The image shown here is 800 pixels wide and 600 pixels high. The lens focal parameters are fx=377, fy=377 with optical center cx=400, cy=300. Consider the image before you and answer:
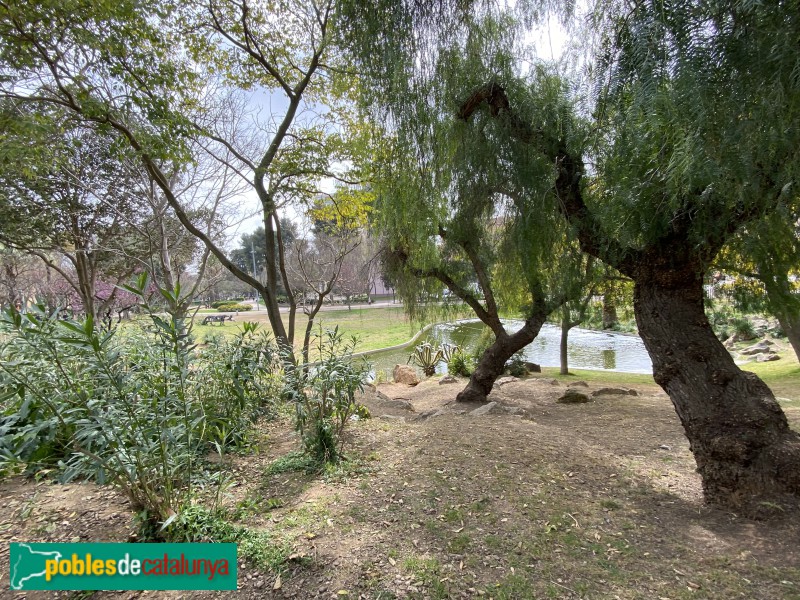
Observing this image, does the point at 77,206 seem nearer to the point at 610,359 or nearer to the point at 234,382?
the point at 234,382

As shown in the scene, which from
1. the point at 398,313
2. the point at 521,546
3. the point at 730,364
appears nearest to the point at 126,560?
the point at 521,546

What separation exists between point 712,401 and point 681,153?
136 cm

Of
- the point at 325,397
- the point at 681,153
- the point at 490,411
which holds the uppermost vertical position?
the point at 681,153

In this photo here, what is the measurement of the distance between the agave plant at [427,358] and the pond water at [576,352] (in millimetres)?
253

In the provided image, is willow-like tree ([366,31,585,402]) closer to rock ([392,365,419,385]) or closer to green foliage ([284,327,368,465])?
green foliage ([284,327,368,465])

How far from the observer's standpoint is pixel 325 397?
2.42 m

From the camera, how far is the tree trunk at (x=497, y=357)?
4.43 m

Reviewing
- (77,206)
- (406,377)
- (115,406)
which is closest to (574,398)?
(406,377)

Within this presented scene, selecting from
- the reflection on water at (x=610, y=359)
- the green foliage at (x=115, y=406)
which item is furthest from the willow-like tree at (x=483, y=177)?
the reflection on water at (x=610, y=359)

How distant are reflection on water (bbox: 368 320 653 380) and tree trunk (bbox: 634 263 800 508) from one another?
5375 mm

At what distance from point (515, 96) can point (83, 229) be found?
8023 millimetres

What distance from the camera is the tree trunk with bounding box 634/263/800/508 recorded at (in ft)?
5.59

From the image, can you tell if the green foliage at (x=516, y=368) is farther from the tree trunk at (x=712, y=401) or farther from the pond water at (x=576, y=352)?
the tree trunk at (x=712, y=401)


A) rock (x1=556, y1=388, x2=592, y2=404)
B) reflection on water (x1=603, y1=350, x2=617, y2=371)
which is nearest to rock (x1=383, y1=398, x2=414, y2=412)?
rock (x1=556, y1=388, x2=592, y2=404)
